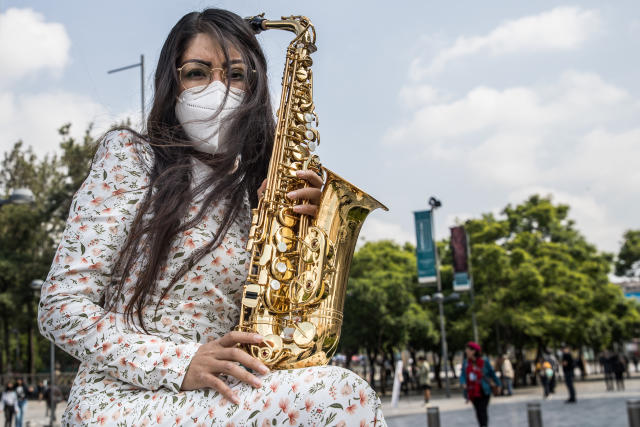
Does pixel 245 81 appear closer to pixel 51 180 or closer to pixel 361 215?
pixel 361 215

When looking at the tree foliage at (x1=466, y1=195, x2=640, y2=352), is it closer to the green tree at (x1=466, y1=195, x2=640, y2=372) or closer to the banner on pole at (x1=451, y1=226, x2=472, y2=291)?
the green tree at (x1=466, y1=195, x2=640, y2=372)

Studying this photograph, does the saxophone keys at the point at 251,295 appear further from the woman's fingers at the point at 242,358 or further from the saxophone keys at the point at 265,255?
the woman's fingers at the point at 242,358

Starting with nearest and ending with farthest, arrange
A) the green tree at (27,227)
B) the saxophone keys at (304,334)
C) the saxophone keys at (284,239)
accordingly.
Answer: the saxophone keys at (304,334), the saxophone keys at (284,239), the green tree at (27,227)

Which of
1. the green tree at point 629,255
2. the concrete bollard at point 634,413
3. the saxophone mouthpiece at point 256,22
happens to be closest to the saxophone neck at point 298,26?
the saxophone mouthpiece at point 256,22

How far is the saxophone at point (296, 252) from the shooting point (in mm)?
2152

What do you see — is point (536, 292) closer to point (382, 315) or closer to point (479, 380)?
point (382, 315)

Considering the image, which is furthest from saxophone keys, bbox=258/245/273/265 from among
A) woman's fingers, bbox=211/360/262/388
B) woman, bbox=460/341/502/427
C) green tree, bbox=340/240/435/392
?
green tree, bbox=340/240/435/392

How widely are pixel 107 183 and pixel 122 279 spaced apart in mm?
377

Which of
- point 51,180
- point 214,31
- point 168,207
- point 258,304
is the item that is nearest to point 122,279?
point 168,207

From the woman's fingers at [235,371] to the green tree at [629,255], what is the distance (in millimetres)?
66949

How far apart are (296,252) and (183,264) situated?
0.44 metres

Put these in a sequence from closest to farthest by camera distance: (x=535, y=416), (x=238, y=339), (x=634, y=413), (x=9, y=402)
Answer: (x=238, y=339), (x=634, y=413), (x=535, y=416), (x=9, y=402)

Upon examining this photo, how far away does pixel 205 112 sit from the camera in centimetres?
262

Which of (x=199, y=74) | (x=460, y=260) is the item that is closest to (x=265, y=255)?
(x=199, y=74)
